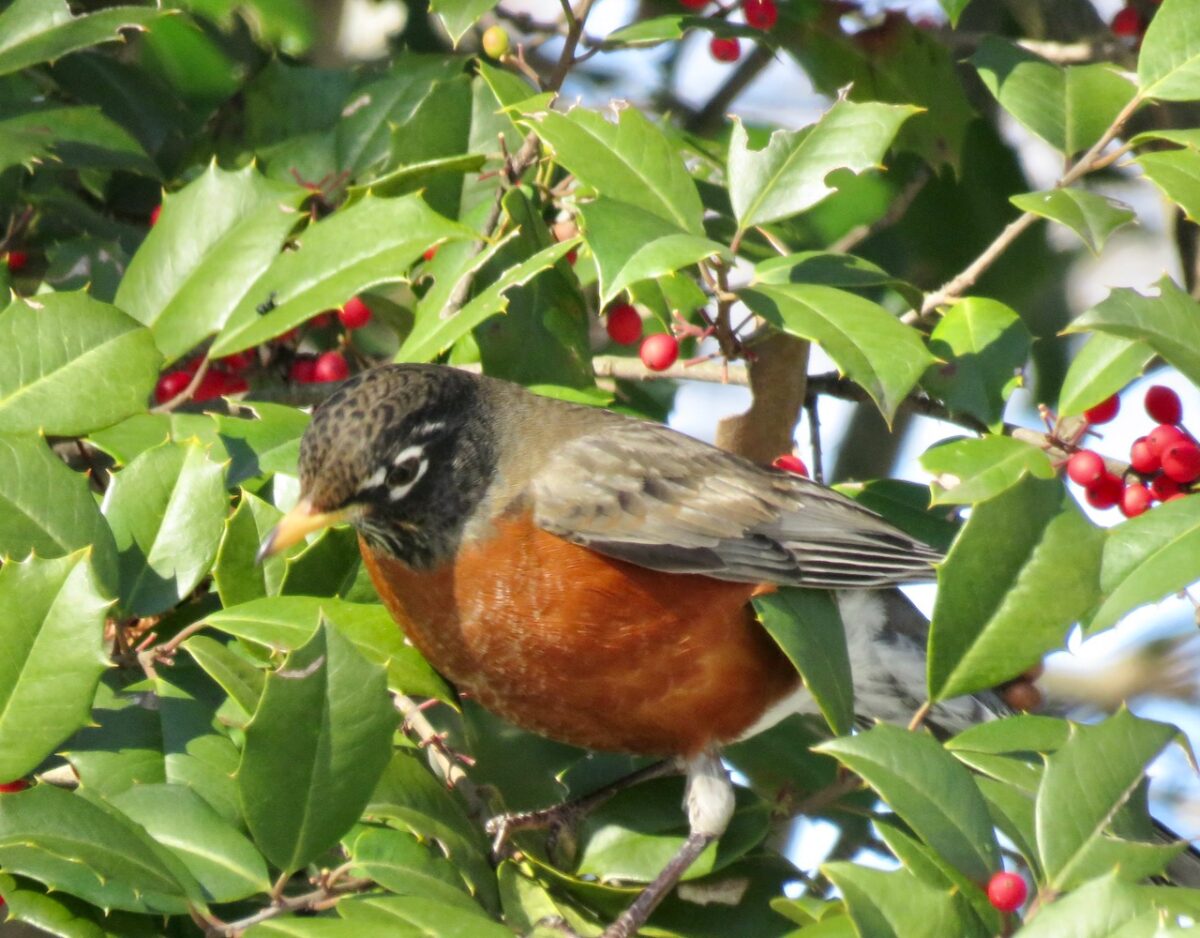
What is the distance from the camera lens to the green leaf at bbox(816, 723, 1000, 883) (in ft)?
6.56

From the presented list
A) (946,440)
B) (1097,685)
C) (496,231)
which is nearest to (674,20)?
(496,231)

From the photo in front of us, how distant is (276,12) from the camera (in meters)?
4.32

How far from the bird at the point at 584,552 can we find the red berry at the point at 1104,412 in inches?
17.1

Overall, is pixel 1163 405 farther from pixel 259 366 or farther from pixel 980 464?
pixel 259 366

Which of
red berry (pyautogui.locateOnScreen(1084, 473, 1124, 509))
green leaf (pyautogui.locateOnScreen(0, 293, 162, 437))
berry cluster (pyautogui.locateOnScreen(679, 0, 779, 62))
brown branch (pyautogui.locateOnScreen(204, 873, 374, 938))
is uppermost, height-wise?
berry cluster (pyautogui.locateOnScreen(679, 0, 779, 62))

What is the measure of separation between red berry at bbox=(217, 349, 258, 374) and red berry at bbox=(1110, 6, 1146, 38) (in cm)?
256

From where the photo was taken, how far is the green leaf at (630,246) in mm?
2404

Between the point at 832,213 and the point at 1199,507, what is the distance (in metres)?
2.58

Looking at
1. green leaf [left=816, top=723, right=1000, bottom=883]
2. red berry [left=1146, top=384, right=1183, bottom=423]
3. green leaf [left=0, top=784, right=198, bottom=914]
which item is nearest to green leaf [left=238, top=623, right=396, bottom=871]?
green leaf [left=0, top=784, right=198, bottom=914]

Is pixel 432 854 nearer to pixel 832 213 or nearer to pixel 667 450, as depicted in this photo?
pixel 667 450

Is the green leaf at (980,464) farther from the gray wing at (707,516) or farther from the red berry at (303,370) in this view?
the red berry at (303,370)

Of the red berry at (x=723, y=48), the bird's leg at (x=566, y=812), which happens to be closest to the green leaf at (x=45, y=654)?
the bird's leg at (x=566, y=812)

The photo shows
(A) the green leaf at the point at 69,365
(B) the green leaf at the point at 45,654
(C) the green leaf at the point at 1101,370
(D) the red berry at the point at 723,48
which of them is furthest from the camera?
(D) the red berry at the point at 723,48

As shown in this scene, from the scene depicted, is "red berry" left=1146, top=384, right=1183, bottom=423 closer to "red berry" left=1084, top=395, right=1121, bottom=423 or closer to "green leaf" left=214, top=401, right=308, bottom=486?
"red berry" left=1084, top=395, right=1121, bottom=423
